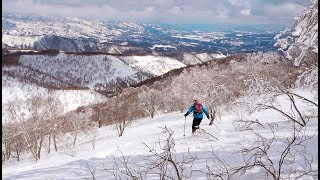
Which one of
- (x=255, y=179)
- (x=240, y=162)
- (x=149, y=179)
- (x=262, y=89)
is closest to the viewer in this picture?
(x=255, y=179)

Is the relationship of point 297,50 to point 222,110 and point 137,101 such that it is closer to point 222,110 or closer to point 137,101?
point 222,110

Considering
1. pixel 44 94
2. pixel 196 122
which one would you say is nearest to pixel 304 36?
pixel 196 122

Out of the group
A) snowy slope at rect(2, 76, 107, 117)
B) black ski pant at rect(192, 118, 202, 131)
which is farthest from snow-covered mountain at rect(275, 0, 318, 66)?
snowy slope at rect(2, 76, 107, 117)

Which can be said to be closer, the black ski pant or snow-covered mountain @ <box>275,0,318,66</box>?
snow-covered mountain @ <box>275,0,318,66</box>

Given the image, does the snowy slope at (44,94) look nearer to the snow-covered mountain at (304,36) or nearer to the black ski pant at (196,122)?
the black ski pant at (196,122)

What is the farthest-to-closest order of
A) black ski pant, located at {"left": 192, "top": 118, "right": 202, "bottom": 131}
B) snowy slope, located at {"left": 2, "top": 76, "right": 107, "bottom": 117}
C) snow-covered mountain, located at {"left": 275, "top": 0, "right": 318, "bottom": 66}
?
snowy slope, located at {"left": 2, "top": 76, "right": 107, "bottom": 117}, black ski pant, located at {"left": 192, "top": 118, "right": 202, "bottom": 131}, snow-covered mountain, located at {"left": 275, "top": 0, "right": 318, "bottom": 66}

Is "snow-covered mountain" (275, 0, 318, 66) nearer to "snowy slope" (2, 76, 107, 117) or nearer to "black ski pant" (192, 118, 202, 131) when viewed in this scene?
"black ski pant" (192, 118, 202, 131)

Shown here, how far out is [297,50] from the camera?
8297 millimetres

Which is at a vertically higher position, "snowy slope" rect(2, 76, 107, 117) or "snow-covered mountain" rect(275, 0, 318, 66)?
"snow-covered mountain" rect(275, 0, 318, 66)

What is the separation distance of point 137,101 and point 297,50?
214ft

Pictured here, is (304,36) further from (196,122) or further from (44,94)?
(44,94)

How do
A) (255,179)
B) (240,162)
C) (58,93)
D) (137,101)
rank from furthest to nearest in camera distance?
(58,93), (137,101), (240,162), (255,179)

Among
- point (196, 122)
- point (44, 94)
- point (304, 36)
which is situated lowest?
point (44, 94)

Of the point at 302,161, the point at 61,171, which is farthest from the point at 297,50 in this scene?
the point at 61,171
